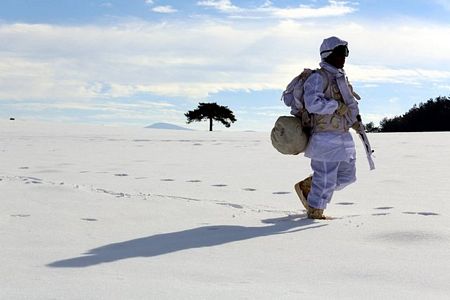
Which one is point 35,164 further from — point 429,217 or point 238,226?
point 429,217

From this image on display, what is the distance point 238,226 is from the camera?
419 centimetres

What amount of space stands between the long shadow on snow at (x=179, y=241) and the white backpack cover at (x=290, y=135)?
0.49 m

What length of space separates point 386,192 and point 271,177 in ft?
5.23

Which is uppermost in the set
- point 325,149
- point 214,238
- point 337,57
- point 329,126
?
point 337,57

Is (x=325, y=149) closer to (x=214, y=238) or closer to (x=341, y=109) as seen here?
(x=341, y=109)

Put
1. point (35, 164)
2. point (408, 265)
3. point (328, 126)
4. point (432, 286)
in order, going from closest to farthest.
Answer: point (432, 286)
point (408, 265)
point (328, 126)
point (35, 164)

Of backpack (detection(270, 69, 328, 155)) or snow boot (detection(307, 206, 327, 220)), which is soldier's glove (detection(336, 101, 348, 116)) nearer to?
backpack (detection(270, 69, 328, 155))

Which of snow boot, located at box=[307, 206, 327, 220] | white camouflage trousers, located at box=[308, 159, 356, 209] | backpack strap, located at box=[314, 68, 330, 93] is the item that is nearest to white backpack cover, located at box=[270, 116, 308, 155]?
white camouflage trousers, located at box=[308, 159, 356, 209]

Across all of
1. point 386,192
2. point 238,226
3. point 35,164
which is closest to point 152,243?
point 238,226

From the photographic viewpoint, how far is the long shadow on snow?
10.4 ft

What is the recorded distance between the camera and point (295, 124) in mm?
4566

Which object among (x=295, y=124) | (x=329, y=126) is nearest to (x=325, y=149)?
(x=329, y=126)

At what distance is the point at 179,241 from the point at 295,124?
1.35m

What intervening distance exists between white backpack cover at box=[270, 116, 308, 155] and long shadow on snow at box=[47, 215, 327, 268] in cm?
49
